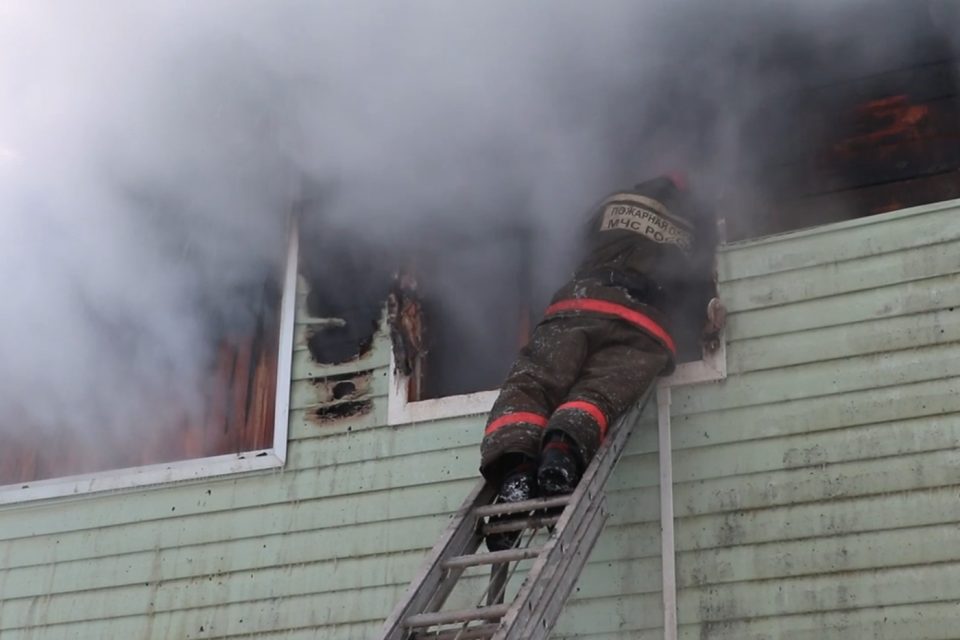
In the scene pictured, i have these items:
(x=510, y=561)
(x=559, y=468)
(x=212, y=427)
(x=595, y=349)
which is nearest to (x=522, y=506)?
(x=559, y=468)

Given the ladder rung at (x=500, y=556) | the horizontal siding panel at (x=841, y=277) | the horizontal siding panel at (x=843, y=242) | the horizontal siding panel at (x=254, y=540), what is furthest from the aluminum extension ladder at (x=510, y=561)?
the horizontal siding panel at (x=843, y=242)

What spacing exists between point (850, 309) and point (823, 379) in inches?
12.1

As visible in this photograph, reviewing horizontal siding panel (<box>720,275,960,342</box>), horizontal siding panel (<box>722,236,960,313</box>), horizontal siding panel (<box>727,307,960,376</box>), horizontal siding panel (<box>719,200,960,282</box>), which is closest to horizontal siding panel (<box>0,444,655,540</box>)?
horizontal siding panel (<box>727,307,960,376</box>)

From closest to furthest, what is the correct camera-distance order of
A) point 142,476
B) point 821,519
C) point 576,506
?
point 576,506
point 821,519
point 142,476

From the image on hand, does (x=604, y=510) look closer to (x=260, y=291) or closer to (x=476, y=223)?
(x=476, y=223)

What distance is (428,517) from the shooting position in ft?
20.3

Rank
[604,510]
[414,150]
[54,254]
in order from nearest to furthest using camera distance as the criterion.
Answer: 1. [604,510]
2. [414,150]
3. [54,254]

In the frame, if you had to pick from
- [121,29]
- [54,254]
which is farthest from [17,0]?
[54,254]

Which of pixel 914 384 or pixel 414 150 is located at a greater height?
pixel 414 150

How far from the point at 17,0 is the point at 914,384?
16.6 ft

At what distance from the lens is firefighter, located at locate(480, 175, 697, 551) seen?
515cm

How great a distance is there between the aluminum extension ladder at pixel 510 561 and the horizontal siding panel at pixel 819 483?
48 cm

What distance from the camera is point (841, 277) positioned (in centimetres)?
580

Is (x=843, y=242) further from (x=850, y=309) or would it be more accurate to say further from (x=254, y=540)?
(x=254, y=540)
